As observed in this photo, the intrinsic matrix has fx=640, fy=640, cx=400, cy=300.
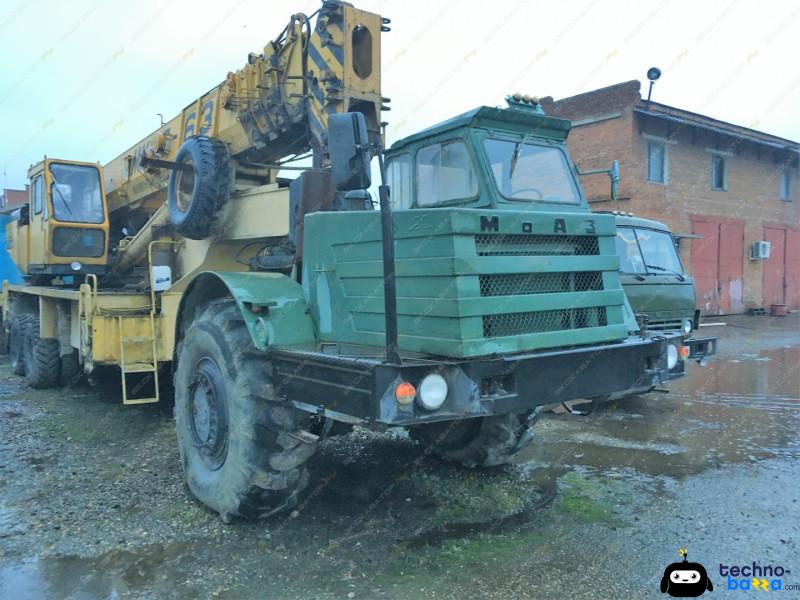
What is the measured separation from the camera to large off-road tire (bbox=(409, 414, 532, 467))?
4742mm

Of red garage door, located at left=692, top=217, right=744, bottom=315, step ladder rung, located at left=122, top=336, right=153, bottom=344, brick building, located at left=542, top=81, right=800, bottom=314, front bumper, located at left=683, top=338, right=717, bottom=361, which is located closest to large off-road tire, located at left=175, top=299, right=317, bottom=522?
step ladder rung, located at left=122, top=336, right=153, bottom=344

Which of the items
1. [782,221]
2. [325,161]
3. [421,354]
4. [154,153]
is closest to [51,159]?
[154,153]

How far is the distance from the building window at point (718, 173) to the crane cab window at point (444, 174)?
18.1 metres

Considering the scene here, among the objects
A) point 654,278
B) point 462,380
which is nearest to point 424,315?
point 462,380

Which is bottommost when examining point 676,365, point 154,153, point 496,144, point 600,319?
point 676,365

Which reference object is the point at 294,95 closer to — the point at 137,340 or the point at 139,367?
the point at 137,340

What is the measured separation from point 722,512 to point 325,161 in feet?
12.3

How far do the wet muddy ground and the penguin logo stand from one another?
2.6 inches

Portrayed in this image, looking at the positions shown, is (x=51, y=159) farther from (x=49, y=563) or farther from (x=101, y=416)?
(x=49, y=563)

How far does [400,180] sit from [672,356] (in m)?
2.14

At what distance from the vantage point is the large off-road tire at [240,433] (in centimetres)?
388

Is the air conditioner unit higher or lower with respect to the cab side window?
higher

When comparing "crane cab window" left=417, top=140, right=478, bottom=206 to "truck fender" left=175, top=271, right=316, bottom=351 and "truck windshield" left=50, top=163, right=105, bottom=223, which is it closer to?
"truck fender" left=175, top=271, right=316, bottom=351

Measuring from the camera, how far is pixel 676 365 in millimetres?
4207
